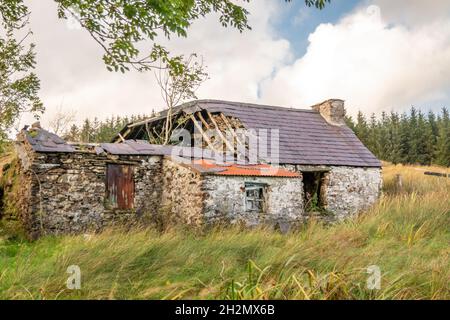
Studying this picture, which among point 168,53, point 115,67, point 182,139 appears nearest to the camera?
point 115,67

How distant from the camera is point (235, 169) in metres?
11.6

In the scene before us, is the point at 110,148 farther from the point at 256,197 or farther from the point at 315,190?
the point at 315,190

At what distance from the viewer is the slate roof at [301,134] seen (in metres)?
15.4

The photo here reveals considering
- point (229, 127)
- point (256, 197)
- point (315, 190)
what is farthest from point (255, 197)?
point (315, 190)

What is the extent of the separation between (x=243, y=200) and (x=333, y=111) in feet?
30.7

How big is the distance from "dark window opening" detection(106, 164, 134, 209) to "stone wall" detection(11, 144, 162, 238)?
0.46ft

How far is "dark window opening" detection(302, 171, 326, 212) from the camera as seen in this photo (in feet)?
48.8

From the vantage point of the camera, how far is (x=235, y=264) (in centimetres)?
532

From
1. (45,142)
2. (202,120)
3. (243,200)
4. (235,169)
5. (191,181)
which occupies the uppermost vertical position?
(202,120)

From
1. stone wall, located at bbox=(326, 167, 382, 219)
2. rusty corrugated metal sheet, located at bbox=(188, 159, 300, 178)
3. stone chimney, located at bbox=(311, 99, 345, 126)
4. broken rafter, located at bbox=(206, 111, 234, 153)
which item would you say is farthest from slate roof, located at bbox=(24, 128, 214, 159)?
stone chimney, located at bbox=(311, 99, 345, 126)
